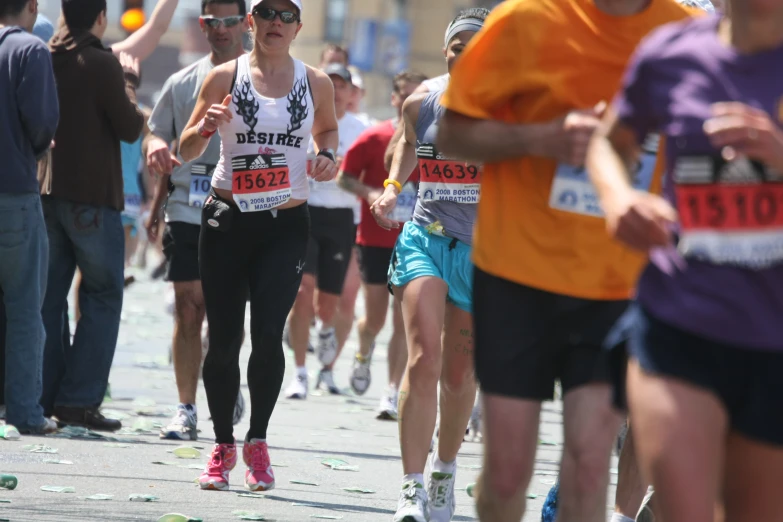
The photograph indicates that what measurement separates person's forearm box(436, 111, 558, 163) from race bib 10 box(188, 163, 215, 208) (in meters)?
4.75

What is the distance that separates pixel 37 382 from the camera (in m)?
8.58

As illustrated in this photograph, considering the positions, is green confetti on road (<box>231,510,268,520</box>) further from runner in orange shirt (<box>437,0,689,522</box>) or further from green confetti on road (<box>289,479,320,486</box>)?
runner in orange shirt (<box>437,0,689,522</box>)

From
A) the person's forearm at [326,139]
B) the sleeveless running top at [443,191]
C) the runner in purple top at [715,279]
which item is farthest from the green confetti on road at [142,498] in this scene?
the runner in purple top at [715,279]

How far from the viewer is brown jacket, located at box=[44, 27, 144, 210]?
9031mm

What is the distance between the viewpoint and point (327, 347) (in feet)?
40.4

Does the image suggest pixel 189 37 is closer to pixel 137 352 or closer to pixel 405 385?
pixel 137 352

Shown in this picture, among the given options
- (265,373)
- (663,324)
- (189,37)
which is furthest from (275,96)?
(189,37)

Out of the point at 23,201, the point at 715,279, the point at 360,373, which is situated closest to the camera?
the point at 715,279

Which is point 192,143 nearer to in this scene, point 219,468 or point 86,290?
point 219,468

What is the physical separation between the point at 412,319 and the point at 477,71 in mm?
2165

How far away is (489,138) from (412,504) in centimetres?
233

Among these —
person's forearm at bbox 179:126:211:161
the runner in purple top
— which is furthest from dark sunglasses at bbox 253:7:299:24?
the runner in purple top

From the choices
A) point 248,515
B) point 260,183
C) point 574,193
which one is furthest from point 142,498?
point 574,193

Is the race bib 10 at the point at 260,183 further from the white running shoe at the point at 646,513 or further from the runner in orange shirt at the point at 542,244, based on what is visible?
the runner in orange shirt at the point at 542,244
